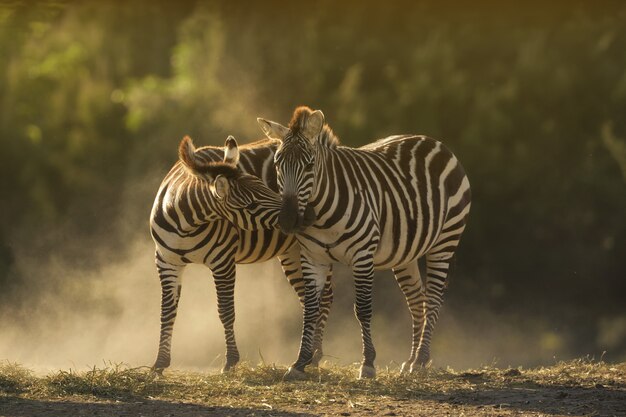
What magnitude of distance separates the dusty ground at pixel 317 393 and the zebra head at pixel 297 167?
1235mm

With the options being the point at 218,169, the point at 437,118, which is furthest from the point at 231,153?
the point at 437,118

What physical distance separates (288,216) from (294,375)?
→ 132cm

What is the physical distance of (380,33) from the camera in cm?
1748

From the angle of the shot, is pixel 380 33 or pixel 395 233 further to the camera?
pixel 380 33

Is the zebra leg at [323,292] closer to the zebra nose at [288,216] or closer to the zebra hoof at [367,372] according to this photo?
the zebra hoof at [367,372]

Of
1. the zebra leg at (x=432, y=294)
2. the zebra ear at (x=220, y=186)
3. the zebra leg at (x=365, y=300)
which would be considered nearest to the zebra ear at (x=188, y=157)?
the zebra ear at (x=220, y=186)

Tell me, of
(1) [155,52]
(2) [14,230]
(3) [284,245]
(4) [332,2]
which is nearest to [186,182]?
(3) [284,245]

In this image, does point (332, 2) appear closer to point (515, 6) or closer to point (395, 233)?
point (515, 6)

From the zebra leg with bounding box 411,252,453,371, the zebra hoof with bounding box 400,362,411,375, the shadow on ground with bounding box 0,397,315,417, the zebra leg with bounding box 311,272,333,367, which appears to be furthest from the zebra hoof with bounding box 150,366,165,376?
the zebra leg with bounding box 411,252,453,371

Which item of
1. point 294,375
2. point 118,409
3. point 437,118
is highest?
point 437,118

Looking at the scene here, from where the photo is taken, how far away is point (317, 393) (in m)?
7.82

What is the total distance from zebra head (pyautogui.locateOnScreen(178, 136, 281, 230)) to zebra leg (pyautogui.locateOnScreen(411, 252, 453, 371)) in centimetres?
177

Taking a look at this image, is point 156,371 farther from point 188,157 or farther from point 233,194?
point 188,157

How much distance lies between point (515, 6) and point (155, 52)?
7.39m
